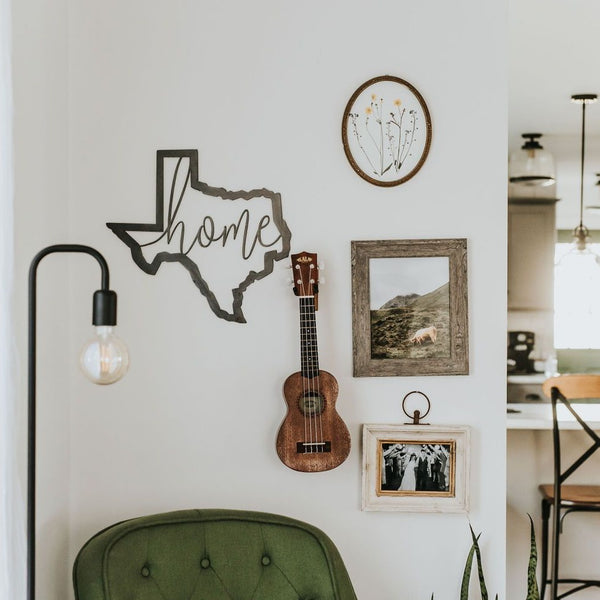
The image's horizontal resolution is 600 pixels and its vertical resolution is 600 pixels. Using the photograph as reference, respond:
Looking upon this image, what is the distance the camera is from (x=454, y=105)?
92.9 inches

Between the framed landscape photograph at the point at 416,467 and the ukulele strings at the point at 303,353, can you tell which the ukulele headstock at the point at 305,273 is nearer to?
the ukulele strings at the point at 303,353

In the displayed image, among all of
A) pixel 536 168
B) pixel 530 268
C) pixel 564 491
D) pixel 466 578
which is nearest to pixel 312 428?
pixel 466 578

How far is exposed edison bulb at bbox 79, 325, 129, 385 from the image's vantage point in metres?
1.53

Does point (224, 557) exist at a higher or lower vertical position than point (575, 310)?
lower

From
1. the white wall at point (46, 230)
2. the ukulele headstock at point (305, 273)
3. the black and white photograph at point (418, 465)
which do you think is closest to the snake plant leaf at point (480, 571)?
the black and white photograph at point (418, 465)

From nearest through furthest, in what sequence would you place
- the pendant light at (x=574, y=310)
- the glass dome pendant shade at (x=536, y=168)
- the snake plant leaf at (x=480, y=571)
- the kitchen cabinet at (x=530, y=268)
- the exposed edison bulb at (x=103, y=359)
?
1. the exposed edison bulb at (x=103, y=359)
2. the snake plant leaf at (x=480, y=571)
3. the glass dome pendant shade at (x=536, y=168)
4. the kitchen cabinet at (x=530, y=268)
5. the pendant light at (x=574, y=310)

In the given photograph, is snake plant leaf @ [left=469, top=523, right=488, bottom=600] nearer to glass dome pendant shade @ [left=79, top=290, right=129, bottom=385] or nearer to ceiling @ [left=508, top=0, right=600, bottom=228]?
glass dome pendant shade @ [left=79, top=290, right=129, bottom=385]

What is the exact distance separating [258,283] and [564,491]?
1.77 meters

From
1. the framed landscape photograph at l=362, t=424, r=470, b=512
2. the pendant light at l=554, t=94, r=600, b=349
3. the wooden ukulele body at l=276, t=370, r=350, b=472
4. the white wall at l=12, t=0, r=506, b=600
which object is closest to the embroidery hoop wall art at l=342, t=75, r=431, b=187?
the white wall at l=12, t=0, r=506, b=600

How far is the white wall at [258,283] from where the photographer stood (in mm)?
2369

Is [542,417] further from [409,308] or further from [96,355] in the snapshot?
[96,355]

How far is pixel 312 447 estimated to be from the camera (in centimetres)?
229

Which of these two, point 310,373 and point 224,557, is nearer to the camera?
point 224,557

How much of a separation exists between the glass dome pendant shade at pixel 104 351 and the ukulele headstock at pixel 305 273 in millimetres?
790
